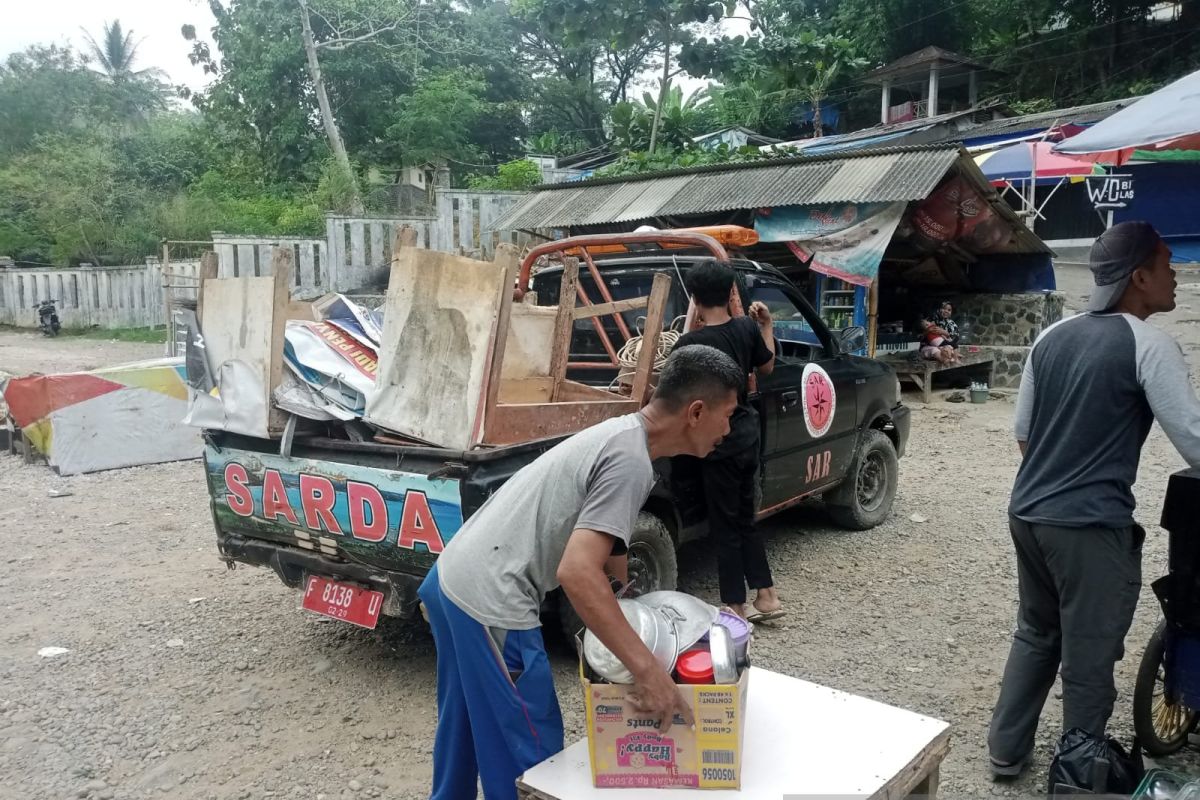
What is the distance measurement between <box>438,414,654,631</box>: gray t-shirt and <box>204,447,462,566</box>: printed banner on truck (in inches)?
48.6

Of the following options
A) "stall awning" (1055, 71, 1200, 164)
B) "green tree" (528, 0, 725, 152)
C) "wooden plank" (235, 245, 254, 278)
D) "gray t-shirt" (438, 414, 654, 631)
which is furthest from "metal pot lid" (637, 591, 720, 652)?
"green tree" (528, 0, 725, 152)

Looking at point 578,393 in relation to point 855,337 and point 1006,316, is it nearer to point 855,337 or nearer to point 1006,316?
point 855,337

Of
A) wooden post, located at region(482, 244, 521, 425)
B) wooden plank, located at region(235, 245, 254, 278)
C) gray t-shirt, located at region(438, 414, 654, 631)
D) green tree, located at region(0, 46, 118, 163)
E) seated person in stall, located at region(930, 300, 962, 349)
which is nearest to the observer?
gray t-shirt, located at region(438, 414, 654, 631)

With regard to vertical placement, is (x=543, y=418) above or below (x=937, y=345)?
above

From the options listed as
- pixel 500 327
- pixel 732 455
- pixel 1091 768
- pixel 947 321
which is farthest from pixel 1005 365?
pixel 500 327

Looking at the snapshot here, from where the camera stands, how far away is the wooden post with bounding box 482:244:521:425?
3.26m

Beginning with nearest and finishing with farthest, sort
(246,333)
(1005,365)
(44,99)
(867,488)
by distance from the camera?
1. (246,333)
2. (867,488)
3. (1005,365)
4. (44,99)

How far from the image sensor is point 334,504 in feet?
12.1

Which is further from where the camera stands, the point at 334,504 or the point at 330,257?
the point at 330,257

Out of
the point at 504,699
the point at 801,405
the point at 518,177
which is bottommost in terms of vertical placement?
the point at 504,699

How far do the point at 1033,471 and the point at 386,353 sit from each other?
2432mm

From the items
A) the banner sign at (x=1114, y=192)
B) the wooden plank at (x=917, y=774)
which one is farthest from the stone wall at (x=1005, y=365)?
the wooden plank at (x=917, y=774)

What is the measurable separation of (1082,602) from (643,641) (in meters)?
1.63

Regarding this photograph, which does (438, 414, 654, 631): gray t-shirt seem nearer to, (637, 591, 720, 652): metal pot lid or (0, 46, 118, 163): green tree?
(637, 591, 720, 652): metal pot lid
